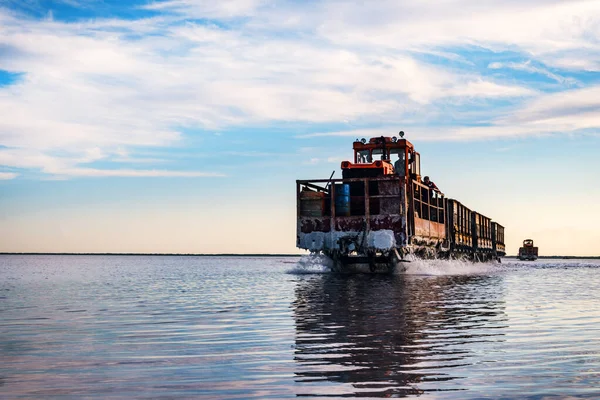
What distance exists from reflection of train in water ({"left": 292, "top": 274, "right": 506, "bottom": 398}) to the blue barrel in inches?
473

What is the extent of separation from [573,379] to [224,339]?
4546 millimetres

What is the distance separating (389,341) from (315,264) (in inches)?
917

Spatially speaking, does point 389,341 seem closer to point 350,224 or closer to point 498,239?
point 350,224

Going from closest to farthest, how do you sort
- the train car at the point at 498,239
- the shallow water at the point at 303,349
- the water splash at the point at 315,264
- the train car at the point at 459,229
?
the shallow water at the point at 303,349 < the water splash at the point at 315,264 < the train car at the point at 459,229 < the train car at the point at 498,239

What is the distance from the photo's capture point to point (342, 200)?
2828cm

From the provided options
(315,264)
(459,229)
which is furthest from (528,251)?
(315,264)

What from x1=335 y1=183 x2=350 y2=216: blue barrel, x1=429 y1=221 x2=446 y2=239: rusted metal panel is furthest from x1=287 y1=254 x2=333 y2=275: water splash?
x1=429 y1=221 x2=446 y2=239: rusted metal panel

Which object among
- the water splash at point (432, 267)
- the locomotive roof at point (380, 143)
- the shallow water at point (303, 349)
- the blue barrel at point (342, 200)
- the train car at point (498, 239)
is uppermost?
the locomotive roof at point (380, 143)

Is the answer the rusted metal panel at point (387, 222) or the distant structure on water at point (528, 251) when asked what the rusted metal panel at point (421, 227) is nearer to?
the rusted metal panel at point (387, 222)

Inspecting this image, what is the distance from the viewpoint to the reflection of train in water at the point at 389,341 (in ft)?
19.6

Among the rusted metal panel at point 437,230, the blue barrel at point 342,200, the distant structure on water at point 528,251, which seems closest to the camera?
the blue barrel at point 342,200

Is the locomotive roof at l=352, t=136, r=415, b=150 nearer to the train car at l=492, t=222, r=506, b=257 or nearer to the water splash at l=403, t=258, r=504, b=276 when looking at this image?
the water splash at l=403, t=258, r=504, b=276

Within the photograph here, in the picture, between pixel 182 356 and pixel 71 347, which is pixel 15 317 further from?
pixel 182 356

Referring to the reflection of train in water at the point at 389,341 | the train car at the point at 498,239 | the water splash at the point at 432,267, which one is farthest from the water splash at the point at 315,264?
the train car at the point at 498,239
